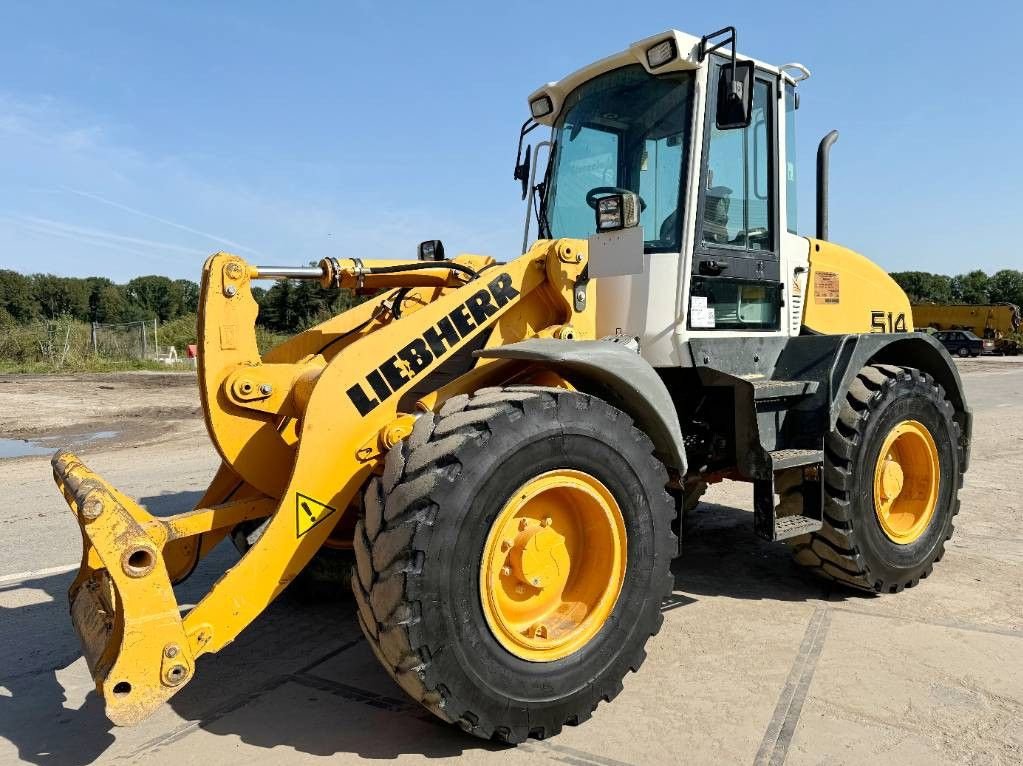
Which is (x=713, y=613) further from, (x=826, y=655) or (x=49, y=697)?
(x=49, y=697)

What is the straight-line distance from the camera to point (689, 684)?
3461mm

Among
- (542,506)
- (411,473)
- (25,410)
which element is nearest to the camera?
(411,473)

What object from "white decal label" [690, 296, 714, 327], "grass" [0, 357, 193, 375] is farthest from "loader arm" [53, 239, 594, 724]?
"grass" [0, 357, 193, 375]

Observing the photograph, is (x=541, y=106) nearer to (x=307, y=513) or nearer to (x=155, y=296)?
(x=307, y=513)

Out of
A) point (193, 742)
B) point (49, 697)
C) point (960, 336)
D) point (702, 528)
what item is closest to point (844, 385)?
point (702, 528)

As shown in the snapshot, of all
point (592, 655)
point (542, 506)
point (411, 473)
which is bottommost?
point (592, 655)

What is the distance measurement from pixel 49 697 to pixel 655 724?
253 centimetres

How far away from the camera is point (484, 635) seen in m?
2.87

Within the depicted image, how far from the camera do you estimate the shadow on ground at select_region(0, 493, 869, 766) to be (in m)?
2.99

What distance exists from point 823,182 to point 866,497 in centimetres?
224

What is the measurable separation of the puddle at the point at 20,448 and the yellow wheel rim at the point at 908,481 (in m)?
9.96

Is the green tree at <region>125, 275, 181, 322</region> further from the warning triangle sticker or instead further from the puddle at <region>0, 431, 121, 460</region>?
the warning triangle sticker

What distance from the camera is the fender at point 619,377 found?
10.7 feet

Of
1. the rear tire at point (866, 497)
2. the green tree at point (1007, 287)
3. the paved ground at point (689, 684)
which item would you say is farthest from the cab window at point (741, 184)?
the green tree at point (1007, 287)
